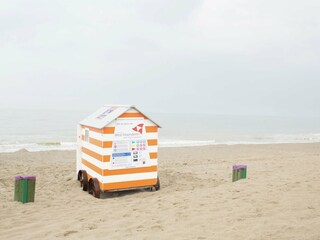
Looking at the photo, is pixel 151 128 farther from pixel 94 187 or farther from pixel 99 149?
pixel 94 187

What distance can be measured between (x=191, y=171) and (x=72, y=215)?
6665mm

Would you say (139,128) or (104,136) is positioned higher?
(139,128)

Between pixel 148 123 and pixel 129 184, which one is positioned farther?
pixel 148 123

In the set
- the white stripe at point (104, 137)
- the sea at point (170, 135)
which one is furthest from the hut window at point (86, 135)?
the sea at point (170, 135)

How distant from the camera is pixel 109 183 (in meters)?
8.52

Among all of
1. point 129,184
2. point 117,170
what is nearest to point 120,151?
point 117,170

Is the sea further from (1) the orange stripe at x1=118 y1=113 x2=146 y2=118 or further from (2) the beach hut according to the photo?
(1) the orange stripe at x1=118 y1=113 x2=146 y2=118

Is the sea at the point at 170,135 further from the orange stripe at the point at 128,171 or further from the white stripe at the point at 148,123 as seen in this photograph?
the white stripe at the point at 148,123

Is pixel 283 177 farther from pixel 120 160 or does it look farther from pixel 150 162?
pixel 120 160

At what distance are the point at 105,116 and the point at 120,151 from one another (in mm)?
1052

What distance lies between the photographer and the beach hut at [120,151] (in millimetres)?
8469

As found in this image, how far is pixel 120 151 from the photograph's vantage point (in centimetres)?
861

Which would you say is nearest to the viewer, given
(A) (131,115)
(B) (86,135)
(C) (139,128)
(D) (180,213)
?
(D) (180,213)

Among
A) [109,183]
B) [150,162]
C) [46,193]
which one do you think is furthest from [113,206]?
[46,193]
